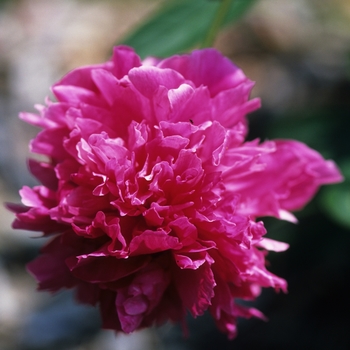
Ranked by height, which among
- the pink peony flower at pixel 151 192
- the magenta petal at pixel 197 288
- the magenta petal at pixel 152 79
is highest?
the magenta petal at pixel 152 79

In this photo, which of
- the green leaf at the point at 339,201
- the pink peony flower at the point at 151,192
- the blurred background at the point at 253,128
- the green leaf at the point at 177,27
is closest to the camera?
the pink peony flower at the point at 151,192

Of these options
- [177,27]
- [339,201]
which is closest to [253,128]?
[339,201]

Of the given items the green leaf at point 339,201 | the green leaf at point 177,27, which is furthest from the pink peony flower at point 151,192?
the green leaf at point 339,201

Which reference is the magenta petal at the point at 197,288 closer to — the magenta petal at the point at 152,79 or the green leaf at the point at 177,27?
the magenta petal at the point at 152,79

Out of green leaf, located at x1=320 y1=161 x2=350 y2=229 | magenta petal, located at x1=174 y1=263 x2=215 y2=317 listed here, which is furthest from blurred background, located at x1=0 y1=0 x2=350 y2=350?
magenta petal, located at x1=174 y1=263 x2=215 y2=317

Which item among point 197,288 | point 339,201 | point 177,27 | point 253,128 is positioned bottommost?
point 253,128

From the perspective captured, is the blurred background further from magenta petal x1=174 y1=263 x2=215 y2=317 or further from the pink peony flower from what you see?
magenta petal x1=174 y1=263 x2=215 y2=317

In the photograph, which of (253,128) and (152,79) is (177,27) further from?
(253,128)

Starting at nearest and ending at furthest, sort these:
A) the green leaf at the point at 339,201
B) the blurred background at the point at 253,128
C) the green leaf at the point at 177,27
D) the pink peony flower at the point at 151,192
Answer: the pink peony flower at the point at 151,192, the green leaf at the point at 177,27, the green leaf at the point at 339,201, the blurred background at the point at 253,128
